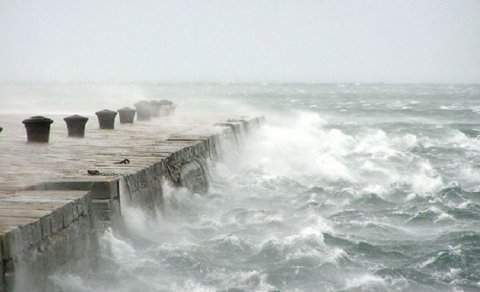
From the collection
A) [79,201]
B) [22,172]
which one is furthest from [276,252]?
[22,172]

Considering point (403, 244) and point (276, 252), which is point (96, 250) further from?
point (403, 244)

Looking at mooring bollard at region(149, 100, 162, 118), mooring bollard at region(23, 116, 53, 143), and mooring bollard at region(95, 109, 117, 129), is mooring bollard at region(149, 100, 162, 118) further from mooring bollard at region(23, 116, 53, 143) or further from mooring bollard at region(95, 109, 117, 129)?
mooring bollard at region(23, 116, 53, 143)

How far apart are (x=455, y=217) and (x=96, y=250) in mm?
7353

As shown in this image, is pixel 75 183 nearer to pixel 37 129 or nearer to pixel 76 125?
pixel 37 129

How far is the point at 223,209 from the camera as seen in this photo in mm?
12047

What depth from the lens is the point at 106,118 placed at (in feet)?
53.4

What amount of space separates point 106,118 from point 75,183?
8.85 m

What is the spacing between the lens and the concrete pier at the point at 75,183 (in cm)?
547

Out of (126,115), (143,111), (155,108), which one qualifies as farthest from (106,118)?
(155,108)

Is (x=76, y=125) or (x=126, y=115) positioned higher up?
(x=76, y=125)

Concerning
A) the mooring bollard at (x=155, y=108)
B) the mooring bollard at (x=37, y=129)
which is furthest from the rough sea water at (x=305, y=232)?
the mooring bollard at (x=155, y=108)

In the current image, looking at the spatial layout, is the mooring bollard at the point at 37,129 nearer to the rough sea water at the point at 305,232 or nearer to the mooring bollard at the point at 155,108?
the rough sea water at the point at 305,232

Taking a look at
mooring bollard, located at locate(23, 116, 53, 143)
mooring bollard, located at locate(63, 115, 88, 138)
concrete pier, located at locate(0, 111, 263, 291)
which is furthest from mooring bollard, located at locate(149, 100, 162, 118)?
mooring bollard, located at locate(23, 116, 53, 143)

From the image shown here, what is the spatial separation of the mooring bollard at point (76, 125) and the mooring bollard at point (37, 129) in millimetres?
1137
